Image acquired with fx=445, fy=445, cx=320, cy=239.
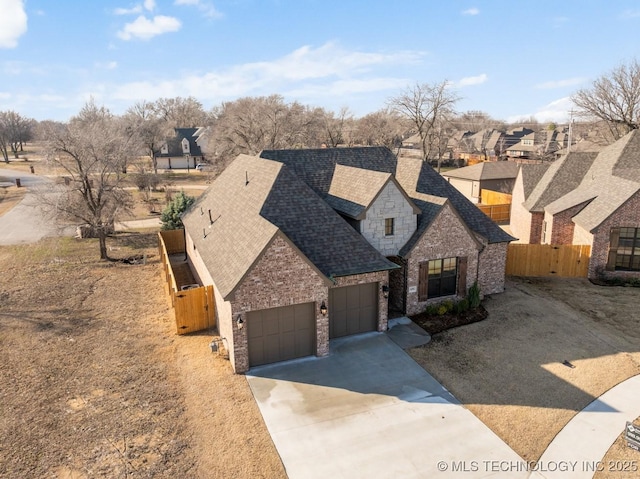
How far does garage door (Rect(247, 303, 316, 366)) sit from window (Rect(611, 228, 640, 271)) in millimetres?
17924

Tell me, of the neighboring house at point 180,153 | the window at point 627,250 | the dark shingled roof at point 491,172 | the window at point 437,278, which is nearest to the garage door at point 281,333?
the window at point 437,278

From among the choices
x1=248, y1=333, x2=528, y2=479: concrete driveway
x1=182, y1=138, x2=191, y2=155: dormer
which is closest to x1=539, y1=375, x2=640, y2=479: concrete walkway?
Answer: x1=248, y1=333, x2=528, y2=479: concrete driveway

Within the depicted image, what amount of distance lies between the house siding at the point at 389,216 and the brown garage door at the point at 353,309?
237 cm

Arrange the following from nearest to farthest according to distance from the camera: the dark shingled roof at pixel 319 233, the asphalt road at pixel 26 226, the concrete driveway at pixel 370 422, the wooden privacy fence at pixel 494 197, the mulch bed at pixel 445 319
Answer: the concrete driveway at pixel 370 422 → the dark shingled roof at pixel 319 233 → the mulch bed at pixel 445 319 → the asphalt road at pixel 26 226 → the wooden privacy fence at pixel 494 197

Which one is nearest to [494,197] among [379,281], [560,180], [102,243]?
[560,180]

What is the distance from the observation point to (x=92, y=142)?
26.7 metres

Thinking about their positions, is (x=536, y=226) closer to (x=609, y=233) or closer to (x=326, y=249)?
(x=609, y=233)

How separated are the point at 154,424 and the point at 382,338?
28.7 ft

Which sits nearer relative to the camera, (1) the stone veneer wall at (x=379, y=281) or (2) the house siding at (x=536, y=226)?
(1) the stone veneer wall at (x=379, y=281)

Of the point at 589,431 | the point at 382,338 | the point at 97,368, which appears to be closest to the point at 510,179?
the point at 382,338

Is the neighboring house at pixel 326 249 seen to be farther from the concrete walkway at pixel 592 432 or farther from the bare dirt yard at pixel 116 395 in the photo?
the concrete walkway at pixel 592 432

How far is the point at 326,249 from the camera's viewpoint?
16.8 metres

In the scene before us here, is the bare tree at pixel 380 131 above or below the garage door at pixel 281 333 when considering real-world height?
above

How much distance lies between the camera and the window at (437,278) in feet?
63.6
